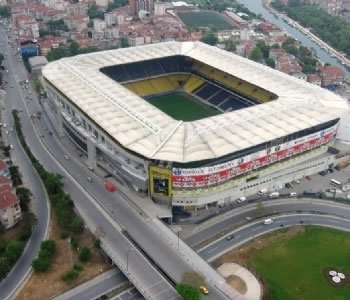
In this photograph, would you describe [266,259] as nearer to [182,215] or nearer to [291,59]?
[182,215]

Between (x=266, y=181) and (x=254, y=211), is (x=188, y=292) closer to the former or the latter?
(x=254, y=211)

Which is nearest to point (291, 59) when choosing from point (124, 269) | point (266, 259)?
point (266, 259)

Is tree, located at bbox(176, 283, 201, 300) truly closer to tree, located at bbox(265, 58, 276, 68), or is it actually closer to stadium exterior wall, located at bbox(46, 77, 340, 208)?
stadium exterior wall, located at bbox(46, 77, 340, 208)

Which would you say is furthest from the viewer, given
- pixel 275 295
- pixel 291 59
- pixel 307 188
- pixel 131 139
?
pixel 291 59

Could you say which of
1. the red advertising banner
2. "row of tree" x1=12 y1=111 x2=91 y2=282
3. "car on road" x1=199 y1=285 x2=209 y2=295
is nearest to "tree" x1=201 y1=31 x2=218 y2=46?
the red advertising banner

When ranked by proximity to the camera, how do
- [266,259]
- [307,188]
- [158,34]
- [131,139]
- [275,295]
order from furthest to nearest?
[158,34] < [307,188] < [131,139] < [266,259] < [275,295]

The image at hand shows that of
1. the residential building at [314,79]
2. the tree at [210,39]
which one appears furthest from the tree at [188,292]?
the tree at [210,39]

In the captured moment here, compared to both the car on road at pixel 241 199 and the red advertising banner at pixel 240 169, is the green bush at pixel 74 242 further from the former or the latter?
the car on road at pixel 241 199
